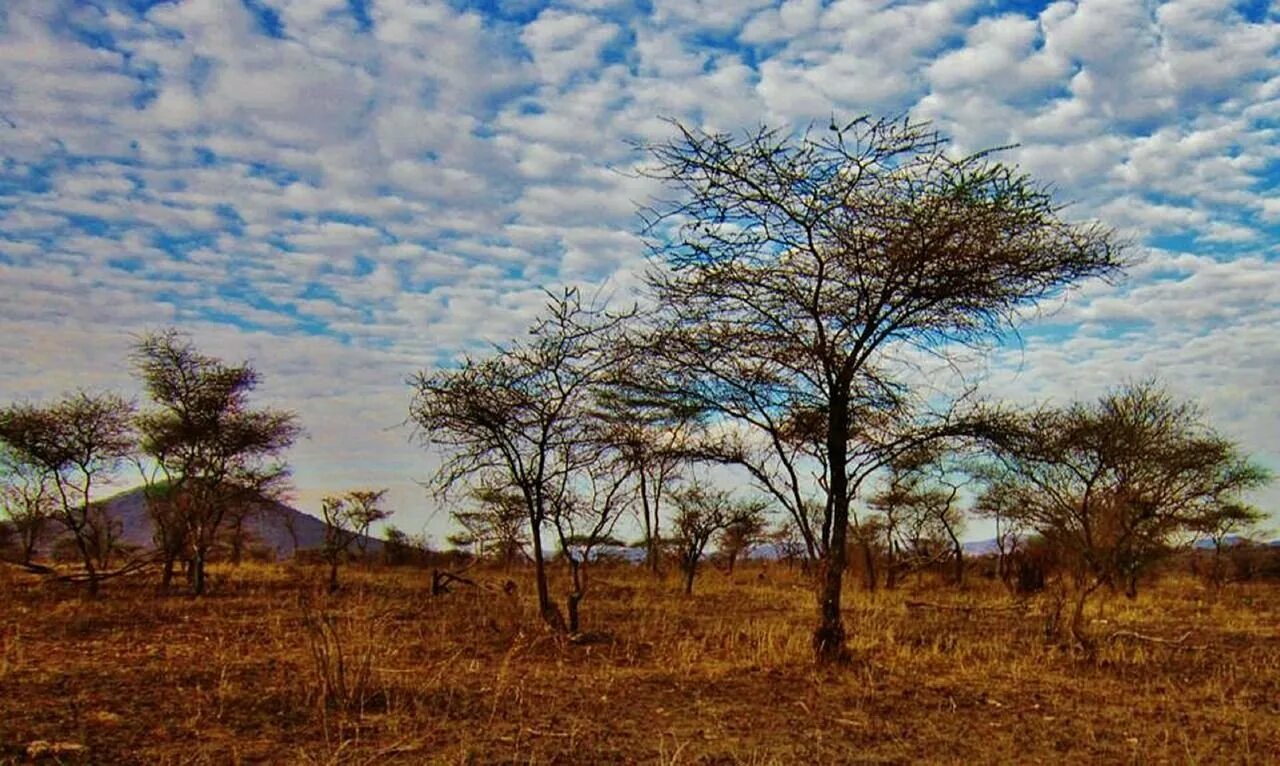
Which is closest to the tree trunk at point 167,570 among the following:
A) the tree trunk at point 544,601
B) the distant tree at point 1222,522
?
the tree trunk at point 544,601

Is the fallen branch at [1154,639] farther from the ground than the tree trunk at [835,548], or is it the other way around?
the tree trunk at [835,548]

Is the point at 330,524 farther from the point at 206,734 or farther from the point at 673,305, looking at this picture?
the point at 206,734

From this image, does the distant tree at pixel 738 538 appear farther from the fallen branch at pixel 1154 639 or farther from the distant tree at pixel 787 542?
the fallen branch at pixel 1154 639

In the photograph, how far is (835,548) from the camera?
915 centimetres

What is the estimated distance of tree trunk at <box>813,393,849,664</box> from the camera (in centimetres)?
916

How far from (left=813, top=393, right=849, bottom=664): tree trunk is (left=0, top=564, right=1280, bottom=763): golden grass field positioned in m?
0.31

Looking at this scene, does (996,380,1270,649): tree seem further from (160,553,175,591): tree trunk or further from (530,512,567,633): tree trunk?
(160,553,175,591): tree trunk

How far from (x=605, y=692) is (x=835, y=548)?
2.81 m

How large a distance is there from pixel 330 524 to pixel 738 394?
15101 mm

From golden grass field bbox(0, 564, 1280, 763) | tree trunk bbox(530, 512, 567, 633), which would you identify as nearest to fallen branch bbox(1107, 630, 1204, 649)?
golden grass field bbox(0, 564, 1280, 763)

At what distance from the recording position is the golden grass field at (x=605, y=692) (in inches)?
227

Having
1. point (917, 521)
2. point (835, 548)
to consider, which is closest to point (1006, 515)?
point (917, 521)

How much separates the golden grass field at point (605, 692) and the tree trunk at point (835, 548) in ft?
1.01

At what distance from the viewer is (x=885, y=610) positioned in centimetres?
1694
